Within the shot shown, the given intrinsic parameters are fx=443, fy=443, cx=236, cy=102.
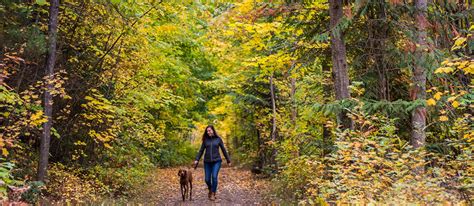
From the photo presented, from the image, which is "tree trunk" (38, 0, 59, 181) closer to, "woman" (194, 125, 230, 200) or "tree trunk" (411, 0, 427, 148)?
"woman" (194, 125, 230, 200)

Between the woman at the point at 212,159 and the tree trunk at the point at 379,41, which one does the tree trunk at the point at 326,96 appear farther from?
the woman at the point at 212,159

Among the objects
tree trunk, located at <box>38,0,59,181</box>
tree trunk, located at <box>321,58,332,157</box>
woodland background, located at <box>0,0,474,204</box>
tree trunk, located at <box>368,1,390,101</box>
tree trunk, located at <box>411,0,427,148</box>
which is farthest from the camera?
tree trunk, located at <box>321,58,332,157</box>

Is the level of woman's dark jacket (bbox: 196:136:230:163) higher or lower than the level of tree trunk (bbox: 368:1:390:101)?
lower

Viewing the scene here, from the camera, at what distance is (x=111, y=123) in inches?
560

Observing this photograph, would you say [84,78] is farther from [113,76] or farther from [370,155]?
[370,155]

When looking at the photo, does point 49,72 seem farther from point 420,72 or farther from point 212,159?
point 420,72

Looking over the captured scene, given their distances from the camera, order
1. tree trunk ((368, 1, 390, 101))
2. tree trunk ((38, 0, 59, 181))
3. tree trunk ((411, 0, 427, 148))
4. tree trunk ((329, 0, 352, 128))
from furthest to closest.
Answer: tree trunk ((368, 1, 390, 101)) < tree trunk ((329, 0, 352, 128)) < tree trunk ((411, 0, 427, 148)) < tree trunk ((38, 0, 59, 181))

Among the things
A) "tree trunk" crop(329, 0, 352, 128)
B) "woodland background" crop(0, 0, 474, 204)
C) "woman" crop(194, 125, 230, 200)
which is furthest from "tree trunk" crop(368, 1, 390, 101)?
"woman" crop(194, 125, 230, 200)

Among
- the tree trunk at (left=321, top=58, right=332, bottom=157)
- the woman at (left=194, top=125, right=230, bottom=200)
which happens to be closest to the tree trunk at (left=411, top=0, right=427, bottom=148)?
the tree trunk at (left=321, top=58, right=332, bottom=157)

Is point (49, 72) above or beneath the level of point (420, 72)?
above

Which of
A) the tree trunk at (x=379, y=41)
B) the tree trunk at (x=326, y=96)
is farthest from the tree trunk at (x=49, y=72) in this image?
the tree trunk at (x=379, y=41)

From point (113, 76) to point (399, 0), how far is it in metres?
8.64

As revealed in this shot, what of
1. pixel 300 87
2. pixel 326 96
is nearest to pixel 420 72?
pixel 326 96

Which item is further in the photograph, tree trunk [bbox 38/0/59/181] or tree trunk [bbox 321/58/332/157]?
tree trunk [bbox 321/58/332/157]
